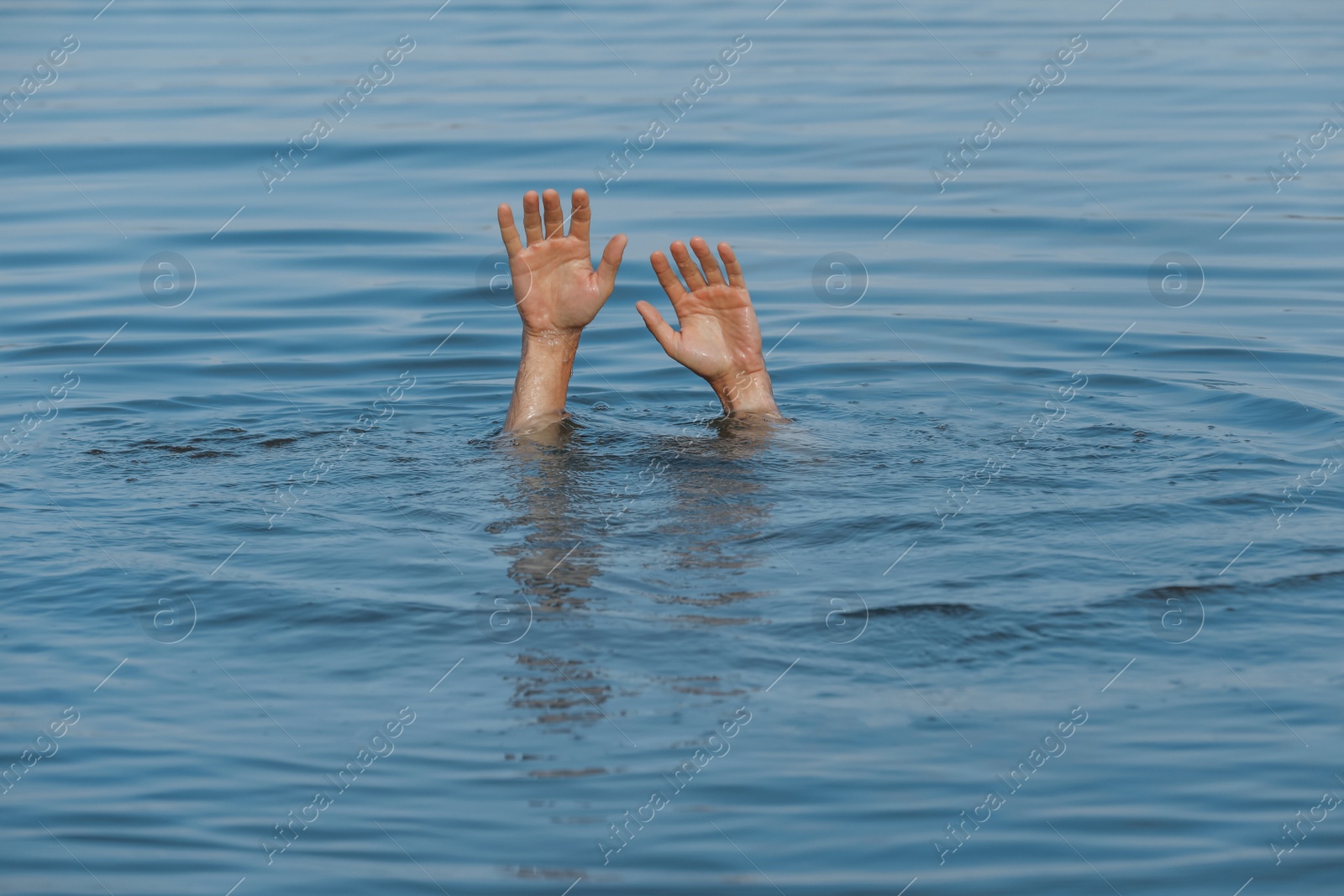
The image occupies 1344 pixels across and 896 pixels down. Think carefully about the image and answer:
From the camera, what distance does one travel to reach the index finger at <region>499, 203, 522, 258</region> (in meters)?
6.38

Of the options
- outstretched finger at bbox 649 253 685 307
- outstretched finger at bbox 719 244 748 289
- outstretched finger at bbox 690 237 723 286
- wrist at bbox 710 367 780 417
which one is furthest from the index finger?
wrist at bbox 710 367 780 417

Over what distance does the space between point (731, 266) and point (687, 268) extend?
0.20 meters

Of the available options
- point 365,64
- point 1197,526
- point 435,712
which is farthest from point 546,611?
point 365,64

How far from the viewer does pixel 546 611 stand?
184 inches

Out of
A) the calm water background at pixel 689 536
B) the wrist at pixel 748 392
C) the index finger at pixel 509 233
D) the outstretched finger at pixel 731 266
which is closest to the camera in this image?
the calm water background at pixel 689 536

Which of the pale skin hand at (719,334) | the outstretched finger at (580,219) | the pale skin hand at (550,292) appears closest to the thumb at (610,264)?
the pale skin hand at (550,292)

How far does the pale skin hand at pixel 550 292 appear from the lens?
21.1 feet

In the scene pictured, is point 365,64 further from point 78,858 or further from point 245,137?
point 78,858

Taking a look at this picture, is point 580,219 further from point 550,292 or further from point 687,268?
point 687,268

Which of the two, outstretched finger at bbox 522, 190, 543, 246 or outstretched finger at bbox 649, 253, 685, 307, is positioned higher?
outstretched finger at bbox 522, 190, 543, 246

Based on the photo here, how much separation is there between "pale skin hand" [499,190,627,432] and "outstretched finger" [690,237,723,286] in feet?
1.14

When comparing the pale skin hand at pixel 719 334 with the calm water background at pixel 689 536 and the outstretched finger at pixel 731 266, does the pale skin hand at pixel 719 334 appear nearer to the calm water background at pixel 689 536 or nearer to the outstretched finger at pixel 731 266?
the outstretched finger at pixel 731 266

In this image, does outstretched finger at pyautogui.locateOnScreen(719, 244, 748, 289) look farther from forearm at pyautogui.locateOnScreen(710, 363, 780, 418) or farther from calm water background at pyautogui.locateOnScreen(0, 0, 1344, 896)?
calm water background at pyautogui.locateOnScreen(0, 0, 1344, 896)

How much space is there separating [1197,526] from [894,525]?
1087 mm
